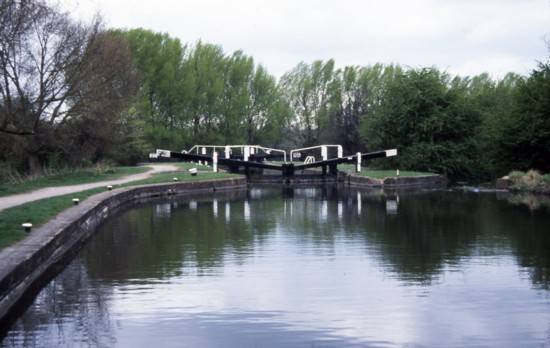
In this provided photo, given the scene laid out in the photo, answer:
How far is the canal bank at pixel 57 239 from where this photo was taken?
11.5m

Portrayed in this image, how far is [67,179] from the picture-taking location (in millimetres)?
34812

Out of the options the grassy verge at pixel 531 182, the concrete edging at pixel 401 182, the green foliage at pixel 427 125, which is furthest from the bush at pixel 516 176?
the green foliage at pixel 427 125

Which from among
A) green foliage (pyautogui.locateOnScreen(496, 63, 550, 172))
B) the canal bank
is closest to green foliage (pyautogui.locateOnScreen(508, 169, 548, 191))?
green foliage (pyautogui.locateOnScreen(496, 63, 550, 172))

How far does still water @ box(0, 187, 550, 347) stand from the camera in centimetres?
961

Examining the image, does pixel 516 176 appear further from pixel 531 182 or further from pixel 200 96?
pixel 200 96

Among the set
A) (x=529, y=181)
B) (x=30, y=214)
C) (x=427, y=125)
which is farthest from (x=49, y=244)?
(x=427, y=125)

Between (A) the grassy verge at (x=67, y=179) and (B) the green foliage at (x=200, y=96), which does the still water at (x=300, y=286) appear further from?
(B) the green foliage at (x=200, y=96)

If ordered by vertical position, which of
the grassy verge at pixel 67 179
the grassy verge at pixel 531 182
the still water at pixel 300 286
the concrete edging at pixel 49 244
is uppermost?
the grassy verge at pixel 67 179

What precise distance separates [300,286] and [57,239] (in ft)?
17.9

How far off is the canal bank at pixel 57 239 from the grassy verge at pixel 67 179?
10.3 feet

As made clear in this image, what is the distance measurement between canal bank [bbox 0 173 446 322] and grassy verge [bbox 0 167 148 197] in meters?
3.14

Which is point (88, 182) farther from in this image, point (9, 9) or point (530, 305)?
point (530, 305)

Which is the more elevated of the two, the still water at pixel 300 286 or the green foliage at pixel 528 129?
the green foliage at pixel 528 129

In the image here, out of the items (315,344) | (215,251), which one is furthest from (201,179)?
(315,344)
